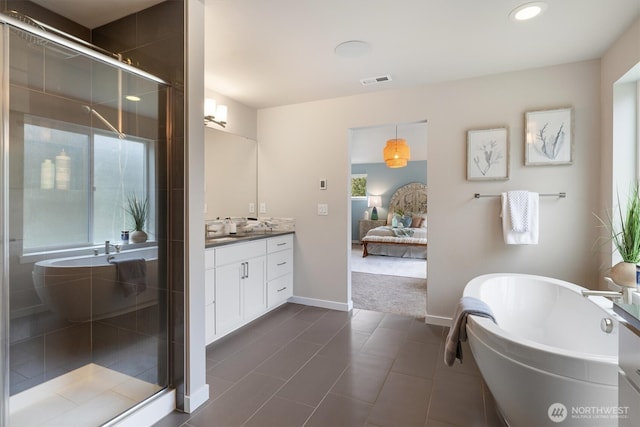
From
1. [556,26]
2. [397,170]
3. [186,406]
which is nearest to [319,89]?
[556,26]

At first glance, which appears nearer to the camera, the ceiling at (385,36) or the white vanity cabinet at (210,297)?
the ceiling at (385,36)

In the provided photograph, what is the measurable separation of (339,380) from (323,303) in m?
1.49

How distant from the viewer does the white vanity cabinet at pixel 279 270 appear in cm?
325

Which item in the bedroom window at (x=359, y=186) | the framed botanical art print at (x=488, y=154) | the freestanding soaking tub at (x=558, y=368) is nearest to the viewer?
the freestanding soaking tub at (x=558, y=368)

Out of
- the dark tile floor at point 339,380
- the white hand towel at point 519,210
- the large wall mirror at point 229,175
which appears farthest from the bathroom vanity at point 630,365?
the large wall mirror at point 229,175

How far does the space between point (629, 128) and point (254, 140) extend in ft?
11.4

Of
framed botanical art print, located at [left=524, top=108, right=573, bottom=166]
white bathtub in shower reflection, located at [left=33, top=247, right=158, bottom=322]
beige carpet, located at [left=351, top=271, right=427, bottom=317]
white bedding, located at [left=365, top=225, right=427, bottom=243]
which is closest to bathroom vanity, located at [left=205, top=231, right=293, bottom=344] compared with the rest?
white bathtub in shower reflection, located at [left=33, top=247, right=158, bottom=322]

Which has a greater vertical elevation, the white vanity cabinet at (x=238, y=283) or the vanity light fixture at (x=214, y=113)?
the vanity light fixture at (x=214, y=113)

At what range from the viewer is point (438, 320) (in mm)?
2979

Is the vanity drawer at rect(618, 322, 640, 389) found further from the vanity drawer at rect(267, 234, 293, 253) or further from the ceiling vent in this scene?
the vanity drawer at rect(267, 234, 293, 253)

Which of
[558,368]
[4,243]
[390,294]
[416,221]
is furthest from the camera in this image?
[416,221]

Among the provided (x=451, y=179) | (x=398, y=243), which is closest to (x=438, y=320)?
(x=451, y=179)

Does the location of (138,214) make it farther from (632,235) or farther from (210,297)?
(632,235)

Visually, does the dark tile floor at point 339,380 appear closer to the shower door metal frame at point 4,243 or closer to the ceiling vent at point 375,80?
the shower door metal frame at point 4,243
